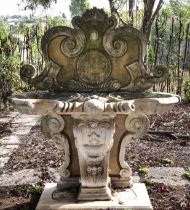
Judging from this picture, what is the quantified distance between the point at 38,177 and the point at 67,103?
7.23ft

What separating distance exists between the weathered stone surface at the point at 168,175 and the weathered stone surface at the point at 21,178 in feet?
5.07

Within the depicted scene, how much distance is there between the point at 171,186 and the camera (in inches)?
206

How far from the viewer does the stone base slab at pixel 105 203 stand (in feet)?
13.9

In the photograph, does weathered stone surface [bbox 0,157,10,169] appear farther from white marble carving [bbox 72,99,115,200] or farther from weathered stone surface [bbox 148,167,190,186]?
white marble carving [bbox 72,99,115,200]

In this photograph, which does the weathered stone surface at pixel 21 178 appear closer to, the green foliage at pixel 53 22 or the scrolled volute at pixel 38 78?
the scrolled volute at pixel 38 78

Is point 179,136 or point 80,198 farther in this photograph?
point 179,136

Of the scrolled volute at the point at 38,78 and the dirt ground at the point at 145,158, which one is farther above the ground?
the scrolled volute at the point at 38,78

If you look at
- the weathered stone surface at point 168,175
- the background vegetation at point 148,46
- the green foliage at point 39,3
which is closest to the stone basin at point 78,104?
the weathered stone surface at point 168,175

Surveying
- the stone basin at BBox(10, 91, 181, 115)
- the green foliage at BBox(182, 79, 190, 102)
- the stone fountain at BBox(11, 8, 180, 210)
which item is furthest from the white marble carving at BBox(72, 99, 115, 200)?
the green foliage at BBox(182, 79, 190, 102)

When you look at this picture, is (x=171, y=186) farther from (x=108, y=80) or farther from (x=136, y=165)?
(x=108, y=80)

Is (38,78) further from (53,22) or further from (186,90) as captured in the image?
(53,22)

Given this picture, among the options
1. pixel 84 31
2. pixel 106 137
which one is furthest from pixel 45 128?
pixel 84 31

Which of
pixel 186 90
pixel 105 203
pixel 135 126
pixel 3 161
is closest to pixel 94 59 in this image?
pixel 135 126

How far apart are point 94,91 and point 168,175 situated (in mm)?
1784
